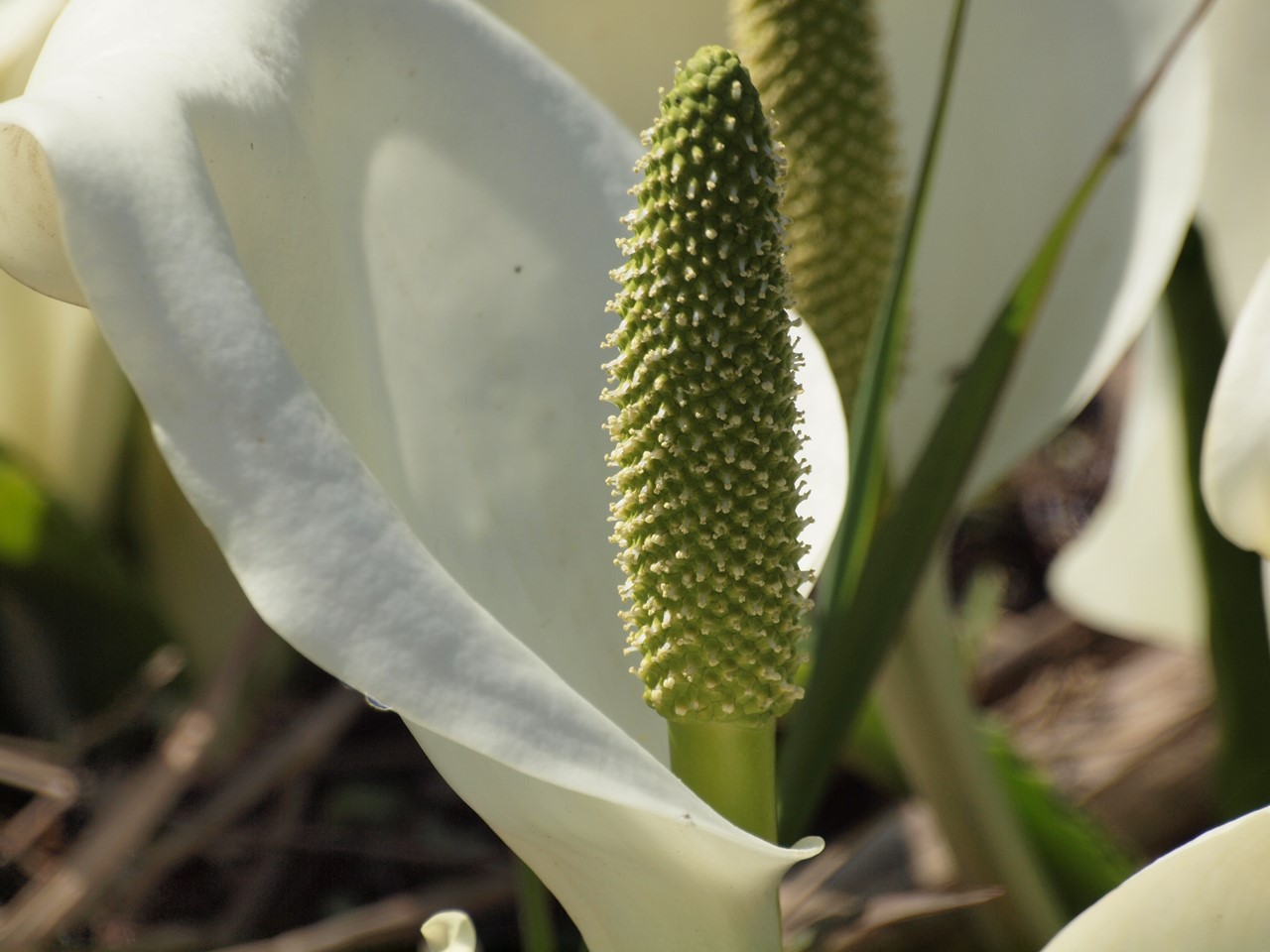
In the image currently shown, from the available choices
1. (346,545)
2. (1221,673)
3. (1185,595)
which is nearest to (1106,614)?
(1185,595)

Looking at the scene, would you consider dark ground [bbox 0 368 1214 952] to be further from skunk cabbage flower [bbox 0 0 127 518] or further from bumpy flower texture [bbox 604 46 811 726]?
bumpy flower texture [bbox 604 46 811 726]

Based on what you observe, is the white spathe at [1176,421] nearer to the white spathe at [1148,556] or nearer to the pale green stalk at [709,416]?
the white spathe at [1148,556]

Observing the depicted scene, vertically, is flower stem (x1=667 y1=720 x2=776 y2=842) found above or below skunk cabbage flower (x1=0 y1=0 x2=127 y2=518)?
above

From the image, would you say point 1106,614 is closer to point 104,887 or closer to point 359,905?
point 359,905

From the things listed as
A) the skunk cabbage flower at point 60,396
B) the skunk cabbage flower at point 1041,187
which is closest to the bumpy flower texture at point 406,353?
the skunk cabbage flower at point 1041,187

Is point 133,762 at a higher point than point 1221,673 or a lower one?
lower

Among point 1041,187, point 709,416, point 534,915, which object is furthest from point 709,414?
point 1041,187

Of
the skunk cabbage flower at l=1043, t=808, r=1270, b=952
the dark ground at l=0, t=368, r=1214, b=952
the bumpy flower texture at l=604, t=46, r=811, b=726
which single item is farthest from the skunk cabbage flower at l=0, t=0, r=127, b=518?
the skunk cabbage flower at l=1043, t=808, r=1270, b=952
